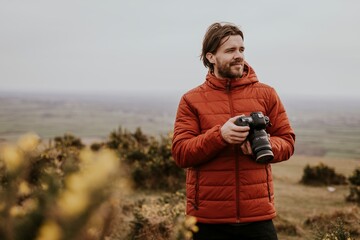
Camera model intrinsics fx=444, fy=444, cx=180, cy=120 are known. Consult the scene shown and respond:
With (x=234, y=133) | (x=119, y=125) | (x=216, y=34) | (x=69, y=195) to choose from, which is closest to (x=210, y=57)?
(x=216, y=34)

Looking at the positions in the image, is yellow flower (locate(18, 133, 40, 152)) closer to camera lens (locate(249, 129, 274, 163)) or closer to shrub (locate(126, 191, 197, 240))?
camera lens (locate(249, 129, 274, 163))

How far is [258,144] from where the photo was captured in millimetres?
2547

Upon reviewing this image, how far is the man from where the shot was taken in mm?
2717

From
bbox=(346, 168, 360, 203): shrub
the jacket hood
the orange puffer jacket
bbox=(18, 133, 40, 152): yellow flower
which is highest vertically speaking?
the jacket hood

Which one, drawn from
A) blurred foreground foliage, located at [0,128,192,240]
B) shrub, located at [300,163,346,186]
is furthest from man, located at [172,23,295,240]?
shrub, located at [300,163,346,186]

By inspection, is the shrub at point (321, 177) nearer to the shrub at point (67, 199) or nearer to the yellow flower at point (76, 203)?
the shrub at point (67, 199)

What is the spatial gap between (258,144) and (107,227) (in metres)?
1.75

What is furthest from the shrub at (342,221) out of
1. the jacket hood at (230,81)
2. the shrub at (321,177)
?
the shrub at (321,177)

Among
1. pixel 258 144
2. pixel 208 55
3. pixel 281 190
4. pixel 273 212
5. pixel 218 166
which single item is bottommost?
pixel 281 190

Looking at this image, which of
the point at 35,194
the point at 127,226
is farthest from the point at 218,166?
the point at 127,226

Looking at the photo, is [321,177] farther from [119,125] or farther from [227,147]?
[227,147]

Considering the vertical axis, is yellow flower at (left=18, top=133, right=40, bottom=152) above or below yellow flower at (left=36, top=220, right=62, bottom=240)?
above

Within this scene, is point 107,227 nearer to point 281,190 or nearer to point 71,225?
point 71,225

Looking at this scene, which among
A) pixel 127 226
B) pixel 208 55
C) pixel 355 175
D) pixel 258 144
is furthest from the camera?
pixel 355 175
